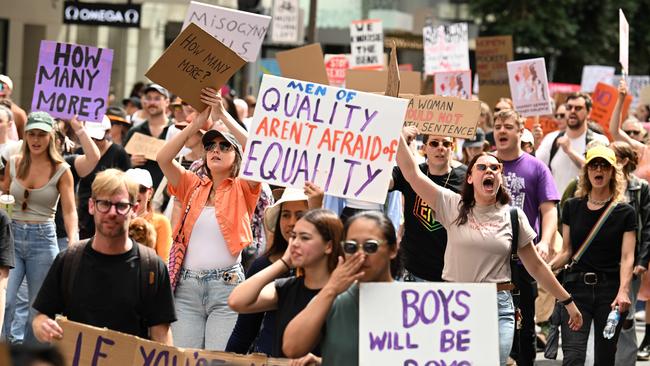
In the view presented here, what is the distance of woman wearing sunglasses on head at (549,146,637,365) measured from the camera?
9219 mm

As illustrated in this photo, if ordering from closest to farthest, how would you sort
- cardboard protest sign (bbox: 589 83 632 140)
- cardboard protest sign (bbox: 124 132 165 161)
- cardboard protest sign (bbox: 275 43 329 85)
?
cardboard protest sign (bbox: 124 132 165 161) → cardboard protest sign (bbox: 275 43 329 85) → cardboard protest sign (bbox: 589 83 632 140)

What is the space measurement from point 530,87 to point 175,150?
7985 millimetres

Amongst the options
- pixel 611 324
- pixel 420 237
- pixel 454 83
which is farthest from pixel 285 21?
pixel 420 237

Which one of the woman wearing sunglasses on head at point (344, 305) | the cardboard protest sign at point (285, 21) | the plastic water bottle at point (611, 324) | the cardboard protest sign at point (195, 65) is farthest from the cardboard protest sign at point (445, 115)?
the cardboard protest sign at point (285, 21)

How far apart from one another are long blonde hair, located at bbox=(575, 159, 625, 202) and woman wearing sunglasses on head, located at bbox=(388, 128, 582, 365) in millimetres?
1698

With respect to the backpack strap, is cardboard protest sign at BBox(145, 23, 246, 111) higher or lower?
higher

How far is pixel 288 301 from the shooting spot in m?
5.88

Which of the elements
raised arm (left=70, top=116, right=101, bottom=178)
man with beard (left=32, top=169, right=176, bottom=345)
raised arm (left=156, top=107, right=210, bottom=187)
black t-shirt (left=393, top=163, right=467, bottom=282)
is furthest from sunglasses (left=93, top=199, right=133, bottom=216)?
raised arm (left=70, top=116, right=101, bottom=178)

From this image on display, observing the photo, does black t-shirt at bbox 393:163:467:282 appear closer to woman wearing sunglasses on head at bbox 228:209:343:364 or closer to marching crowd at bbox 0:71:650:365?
marching crowd at bbox 0:71:650:365

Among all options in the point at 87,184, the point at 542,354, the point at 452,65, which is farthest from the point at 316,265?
the point at 452,65

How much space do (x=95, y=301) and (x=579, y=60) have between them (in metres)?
34.2

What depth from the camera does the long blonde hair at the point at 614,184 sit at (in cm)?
940

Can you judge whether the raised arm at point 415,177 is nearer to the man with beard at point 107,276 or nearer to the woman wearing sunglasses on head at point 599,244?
the woman wearing sunglasses on head at point 599,244

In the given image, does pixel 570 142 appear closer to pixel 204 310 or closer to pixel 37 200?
pixel 37 200
